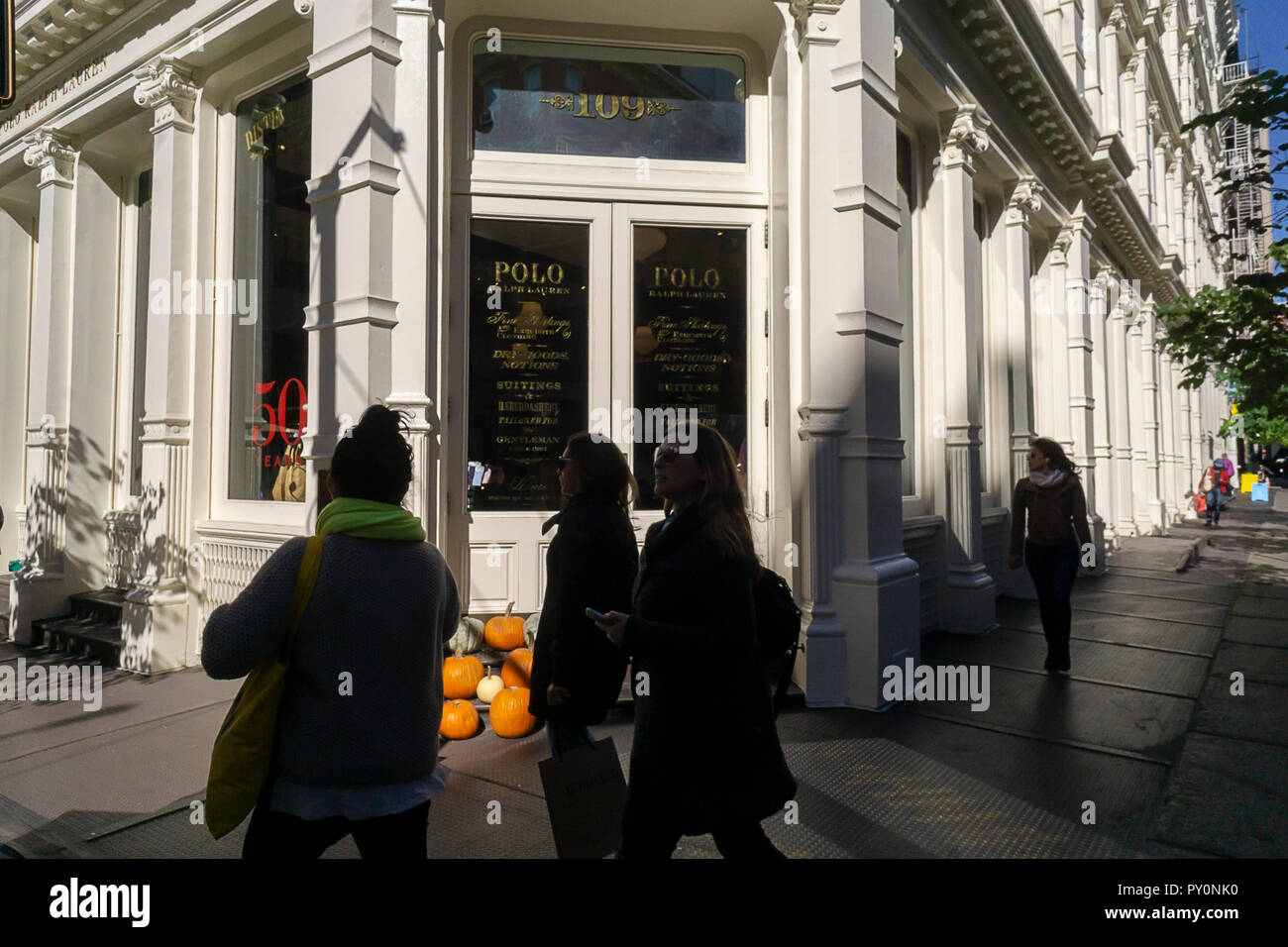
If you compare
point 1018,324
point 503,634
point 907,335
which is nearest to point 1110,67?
point 1018,324

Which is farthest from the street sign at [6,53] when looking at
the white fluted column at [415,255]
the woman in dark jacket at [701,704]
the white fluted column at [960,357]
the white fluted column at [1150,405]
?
the white fluted column at [1150,405]

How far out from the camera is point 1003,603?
986 centimetres

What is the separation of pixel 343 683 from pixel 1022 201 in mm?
10928

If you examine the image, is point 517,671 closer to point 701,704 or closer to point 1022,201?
point 701,704

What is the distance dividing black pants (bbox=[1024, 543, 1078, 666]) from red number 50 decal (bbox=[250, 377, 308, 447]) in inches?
248

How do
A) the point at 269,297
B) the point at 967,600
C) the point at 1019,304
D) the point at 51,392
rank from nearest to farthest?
the point at 269,297 → the point at 967,600 → the point at 51,392 → the point at 1019,304

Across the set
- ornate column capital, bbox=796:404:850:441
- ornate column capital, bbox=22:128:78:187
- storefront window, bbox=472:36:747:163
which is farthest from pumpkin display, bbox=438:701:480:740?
ornate column capital, bbox=22:128:78:187

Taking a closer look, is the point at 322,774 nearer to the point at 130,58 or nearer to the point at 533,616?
the point at 533,616

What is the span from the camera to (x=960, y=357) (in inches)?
332

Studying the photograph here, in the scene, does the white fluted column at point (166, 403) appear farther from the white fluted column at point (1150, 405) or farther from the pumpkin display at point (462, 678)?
the white fluted column at point (1150, 405)

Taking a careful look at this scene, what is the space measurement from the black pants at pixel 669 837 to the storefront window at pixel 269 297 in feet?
17.5

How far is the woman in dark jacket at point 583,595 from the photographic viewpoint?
3043 millimetres
